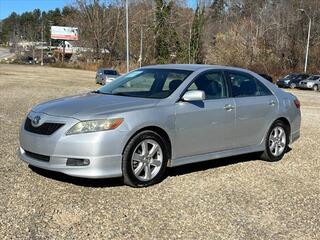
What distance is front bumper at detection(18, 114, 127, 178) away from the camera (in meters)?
5.90

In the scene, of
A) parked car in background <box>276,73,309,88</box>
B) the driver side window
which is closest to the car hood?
the driver side window

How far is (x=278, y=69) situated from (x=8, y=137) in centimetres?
5815

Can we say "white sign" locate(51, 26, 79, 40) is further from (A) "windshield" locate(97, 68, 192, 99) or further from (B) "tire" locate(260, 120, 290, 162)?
(A) "windshield" locate(97, 68, 192, 99)

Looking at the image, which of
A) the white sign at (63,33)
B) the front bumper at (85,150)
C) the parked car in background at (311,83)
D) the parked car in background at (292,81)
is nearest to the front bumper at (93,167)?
the front bumper at (85,150)

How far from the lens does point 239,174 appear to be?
23.9 feet

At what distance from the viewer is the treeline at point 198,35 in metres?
69.4

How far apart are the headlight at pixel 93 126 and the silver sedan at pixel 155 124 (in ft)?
0.04

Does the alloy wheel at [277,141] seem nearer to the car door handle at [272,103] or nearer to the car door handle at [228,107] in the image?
the car door handle at [272,103]

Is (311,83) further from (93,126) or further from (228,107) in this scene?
(93,126)

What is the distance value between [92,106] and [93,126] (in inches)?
15.7

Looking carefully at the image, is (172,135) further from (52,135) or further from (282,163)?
(282,163)

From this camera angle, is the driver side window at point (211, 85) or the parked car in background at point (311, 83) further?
the parked car in background at point (311, 83)

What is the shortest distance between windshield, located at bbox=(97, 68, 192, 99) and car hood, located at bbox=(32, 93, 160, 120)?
29 cm

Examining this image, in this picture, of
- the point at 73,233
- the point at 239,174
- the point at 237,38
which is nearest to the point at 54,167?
the point at 73,233
